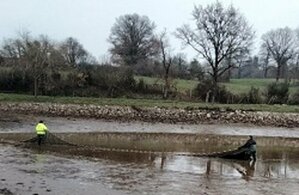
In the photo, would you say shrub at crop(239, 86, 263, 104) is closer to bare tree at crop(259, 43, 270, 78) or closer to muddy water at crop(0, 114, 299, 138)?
muddy water at crop(0, 114, 299, 138)

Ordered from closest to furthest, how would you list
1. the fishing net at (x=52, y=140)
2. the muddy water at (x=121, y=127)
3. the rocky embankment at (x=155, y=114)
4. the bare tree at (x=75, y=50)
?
the fishing net at (x=52, y=140), the muddy water at (x=121, y=127), the rocky embankment at (x=155, y=114), the bare tree at (x=75, y=50)

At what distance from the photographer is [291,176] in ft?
85.4

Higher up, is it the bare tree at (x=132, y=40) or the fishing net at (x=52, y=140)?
the bare tree at (x=132, y=40)

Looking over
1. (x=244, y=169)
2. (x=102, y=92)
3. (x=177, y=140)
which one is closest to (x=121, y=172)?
(x=244, y=169)

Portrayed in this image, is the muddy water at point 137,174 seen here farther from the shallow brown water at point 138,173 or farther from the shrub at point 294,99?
the shrub at point 294,99

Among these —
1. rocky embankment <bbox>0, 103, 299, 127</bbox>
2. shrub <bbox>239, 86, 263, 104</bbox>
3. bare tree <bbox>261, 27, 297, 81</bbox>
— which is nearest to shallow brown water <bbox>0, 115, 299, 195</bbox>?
rocky embankment <bbox>0, 103, 299, 127</bbox>

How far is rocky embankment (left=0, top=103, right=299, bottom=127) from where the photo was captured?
50719 mm

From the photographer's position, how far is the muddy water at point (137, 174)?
20422 millimetres

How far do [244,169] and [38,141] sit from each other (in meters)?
12.0

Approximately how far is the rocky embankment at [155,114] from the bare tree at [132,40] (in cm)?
4139

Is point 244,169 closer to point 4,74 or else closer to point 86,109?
point 86,109

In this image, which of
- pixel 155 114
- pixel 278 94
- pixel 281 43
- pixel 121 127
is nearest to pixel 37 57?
pixel 155 114

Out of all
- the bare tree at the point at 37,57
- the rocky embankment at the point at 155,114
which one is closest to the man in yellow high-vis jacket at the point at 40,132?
the rocky embankment at the point at 155,114

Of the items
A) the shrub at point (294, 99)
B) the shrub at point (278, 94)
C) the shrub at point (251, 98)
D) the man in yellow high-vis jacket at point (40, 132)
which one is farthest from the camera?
the shrub at point (294, 99)
